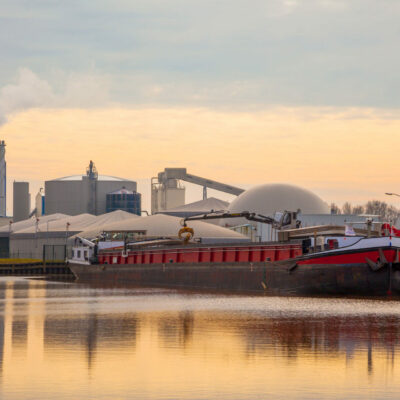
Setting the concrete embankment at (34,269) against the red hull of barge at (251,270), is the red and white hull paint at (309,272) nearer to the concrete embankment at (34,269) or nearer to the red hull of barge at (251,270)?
the red hull of barge at (251,270)

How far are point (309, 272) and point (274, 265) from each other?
533 centimetres

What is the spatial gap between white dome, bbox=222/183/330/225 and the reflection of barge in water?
199ft

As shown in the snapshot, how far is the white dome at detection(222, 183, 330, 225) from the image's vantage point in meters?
158

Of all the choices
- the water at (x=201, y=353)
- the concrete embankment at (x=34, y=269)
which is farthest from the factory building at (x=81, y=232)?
the water at (x=201, y=353)

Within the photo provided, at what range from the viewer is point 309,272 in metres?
61.7

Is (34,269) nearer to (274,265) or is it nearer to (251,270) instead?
(251,270)

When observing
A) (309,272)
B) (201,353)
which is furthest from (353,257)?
(201,353)

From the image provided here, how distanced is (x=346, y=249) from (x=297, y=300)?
6450 millimetres

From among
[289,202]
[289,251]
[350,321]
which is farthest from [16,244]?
[350,321]

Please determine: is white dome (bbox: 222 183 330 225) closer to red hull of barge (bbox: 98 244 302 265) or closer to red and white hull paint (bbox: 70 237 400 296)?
red hull of barge (bbox: 98 244 302 265)

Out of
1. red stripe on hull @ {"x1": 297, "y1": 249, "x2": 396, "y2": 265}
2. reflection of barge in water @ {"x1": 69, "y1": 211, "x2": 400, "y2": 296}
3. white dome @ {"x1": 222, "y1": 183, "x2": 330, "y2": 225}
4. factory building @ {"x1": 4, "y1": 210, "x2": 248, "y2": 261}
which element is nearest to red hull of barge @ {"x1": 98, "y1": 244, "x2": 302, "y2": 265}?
reflection of barge in water @ {"x1": 69, "y1": 211, "x2": 400, "y2": 296}

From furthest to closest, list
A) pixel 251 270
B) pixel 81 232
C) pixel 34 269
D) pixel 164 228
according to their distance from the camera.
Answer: pixel 81 232 → pixel 164 228 → pixel 34 269 → pixel 251 270

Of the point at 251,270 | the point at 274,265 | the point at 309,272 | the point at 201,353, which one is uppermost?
the point at 274,265

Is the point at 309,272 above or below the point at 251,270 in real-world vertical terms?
above
